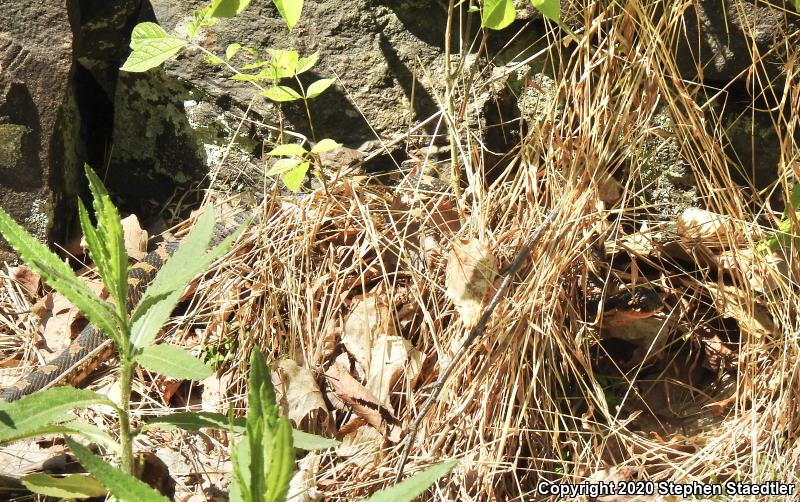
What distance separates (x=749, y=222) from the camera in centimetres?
246

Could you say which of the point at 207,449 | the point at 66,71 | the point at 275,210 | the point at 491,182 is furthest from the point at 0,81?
the point at 491,182

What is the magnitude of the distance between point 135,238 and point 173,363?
55.4 inches

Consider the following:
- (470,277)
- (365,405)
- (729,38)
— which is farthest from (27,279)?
(729,38)

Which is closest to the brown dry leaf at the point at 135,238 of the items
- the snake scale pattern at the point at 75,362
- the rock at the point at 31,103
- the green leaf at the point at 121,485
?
the snake scale pattern at the point at 75,362

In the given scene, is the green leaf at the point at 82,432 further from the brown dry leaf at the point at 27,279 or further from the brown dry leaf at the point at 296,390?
the brown dry leaf at the point at 27,279

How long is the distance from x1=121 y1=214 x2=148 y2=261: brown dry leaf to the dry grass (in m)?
0.44

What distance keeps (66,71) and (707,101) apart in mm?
2247

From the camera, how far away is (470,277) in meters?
2.19

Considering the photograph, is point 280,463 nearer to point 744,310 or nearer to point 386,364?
point 386,364

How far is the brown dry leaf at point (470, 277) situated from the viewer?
7.05 feet

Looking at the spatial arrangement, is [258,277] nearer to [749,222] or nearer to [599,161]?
[599,161]

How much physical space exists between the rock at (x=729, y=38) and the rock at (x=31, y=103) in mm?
2181

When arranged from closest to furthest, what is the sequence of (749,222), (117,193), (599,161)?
(599,161)
(749,222)
(117,193)

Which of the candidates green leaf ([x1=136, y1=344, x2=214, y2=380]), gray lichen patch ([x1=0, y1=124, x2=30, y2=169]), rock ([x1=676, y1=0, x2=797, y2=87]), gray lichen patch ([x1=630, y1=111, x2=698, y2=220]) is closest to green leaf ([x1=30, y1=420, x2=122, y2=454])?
green leaf ([x1=136, y1=344, x2=214, y2=380])
